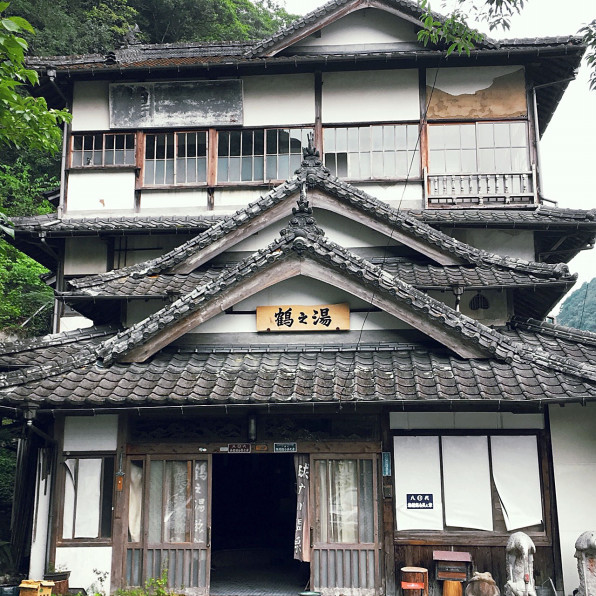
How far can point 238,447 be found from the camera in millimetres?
12688

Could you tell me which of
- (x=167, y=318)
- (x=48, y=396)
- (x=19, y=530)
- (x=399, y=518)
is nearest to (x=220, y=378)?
(x=167, y=318)

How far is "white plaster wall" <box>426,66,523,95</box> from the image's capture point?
1930cm

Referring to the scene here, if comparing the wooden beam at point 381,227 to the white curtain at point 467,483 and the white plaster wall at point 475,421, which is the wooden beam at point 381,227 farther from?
the white curtain at point 467,483

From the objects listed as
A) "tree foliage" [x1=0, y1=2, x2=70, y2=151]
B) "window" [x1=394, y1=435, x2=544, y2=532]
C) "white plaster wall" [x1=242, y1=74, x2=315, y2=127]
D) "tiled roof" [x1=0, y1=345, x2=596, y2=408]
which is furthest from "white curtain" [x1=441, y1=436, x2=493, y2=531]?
"white plaster wall" [x1=242, y1=74, x2=315, y2=127]

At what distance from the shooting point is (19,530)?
15.8 metres

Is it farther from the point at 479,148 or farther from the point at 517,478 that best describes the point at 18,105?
the point at 479,148

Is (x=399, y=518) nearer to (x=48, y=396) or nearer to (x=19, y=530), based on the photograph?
(x=48, y=396)

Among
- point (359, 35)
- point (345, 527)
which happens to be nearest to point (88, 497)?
point (345, 527)

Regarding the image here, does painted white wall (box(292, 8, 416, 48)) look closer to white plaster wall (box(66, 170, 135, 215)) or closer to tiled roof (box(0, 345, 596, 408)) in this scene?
white plaster wall (box(66, 170, 135, 215))

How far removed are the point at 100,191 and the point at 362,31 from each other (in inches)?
348

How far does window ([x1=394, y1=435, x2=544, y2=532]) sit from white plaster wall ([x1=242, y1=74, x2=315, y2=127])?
10730 millimetres

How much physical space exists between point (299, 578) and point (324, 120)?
39.8ft

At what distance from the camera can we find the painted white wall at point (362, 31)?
19688 millimetres

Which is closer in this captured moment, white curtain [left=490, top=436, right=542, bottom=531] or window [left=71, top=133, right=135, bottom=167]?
white curtain [left=490, top=436, right=542, bottom=531]
